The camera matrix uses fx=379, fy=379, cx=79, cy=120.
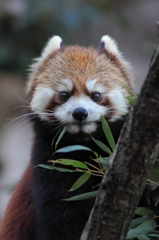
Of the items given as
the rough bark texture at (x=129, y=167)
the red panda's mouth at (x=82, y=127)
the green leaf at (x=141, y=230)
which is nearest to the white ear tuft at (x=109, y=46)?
the red panda's mouth at (x=82, y=127)

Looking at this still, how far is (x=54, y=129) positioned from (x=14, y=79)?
5531mm

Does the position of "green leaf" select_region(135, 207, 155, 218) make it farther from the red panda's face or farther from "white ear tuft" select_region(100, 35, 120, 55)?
"white ear tuft" select_region(100, 35, 120, 55)

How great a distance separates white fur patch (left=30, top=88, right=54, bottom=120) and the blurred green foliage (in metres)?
4.43

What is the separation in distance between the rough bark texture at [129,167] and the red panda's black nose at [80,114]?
866mm

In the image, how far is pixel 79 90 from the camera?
2688 millimetres

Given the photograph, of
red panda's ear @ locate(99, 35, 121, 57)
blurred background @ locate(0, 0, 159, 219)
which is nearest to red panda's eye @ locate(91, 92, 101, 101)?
red panda's ear @ locate(99, 35, 121, 57)

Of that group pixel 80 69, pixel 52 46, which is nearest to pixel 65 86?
pixel 80 69

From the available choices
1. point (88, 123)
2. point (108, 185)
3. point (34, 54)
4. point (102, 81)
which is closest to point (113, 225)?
point (108, 185)

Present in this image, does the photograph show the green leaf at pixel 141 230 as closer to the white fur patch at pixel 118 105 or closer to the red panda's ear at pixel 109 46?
the white fur patch at pixel 118 105

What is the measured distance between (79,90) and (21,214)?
1187mm

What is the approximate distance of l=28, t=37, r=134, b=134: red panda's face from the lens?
8.50 feet

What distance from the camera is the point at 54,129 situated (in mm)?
2729

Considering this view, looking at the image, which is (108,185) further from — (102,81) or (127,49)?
(127,49)

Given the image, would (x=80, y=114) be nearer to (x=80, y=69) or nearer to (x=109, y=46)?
(x=80, y=69)
